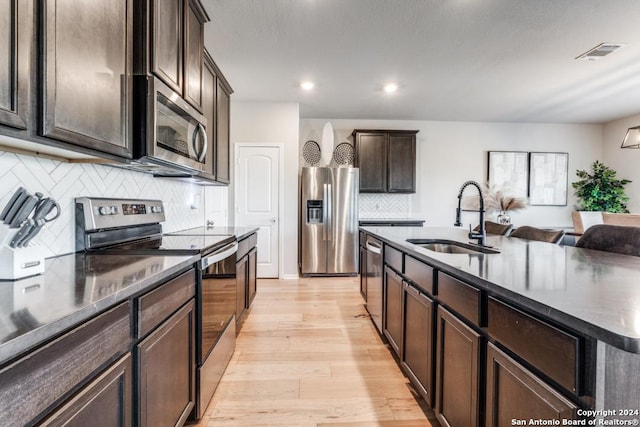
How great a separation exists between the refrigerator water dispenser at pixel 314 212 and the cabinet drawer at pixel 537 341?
12.4 ft

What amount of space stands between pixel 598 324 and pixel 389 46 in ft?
9.64

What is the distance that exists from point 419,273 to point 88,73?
170cm

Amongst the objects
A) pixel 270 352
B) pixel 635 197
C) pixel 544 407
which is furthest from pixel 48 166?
pixel 635 197

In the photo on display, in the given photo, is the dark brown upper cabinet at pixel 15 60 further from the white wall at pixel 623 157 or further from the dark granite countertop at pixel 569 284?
the white wall at pixel 623 157

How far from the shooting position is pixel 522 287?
3.09 ft

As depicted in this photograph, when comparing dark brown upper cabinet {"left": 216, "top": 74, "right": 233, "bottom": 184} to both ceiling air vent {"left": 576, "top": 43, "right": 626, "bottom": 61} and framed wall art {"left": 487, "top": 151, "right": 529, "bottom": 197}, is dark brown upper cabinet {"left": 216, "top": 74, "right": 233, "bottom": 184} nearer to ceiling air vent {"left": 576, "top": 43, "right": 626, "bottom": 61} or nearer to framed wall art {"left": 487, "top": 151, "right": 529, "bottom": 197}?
ceiling air vent {"left": 576, "top": 43, "right": 626, "bottom": 61}

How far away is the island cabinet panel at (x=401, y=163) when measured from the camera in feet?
17.3

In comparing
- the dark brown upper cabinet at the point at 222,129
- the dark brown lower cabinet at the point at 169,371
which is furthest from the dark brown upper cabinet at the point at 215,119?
the dark brown lower cabinet at the point at 169,371

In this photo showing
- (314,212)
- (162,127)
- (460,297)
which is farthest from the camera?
(314,212)

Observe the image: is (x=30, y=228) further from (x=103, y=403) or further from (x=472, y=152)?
(x=472, y=152)

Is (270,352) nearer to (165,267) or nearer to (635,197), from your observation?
(165,267)

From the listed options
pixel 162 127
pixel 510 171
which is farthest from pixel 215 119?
pixel 510 171

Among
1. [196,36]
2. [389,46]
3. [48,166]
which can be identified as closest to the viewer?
[48,166]

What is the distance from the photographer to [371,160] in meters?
5.28
